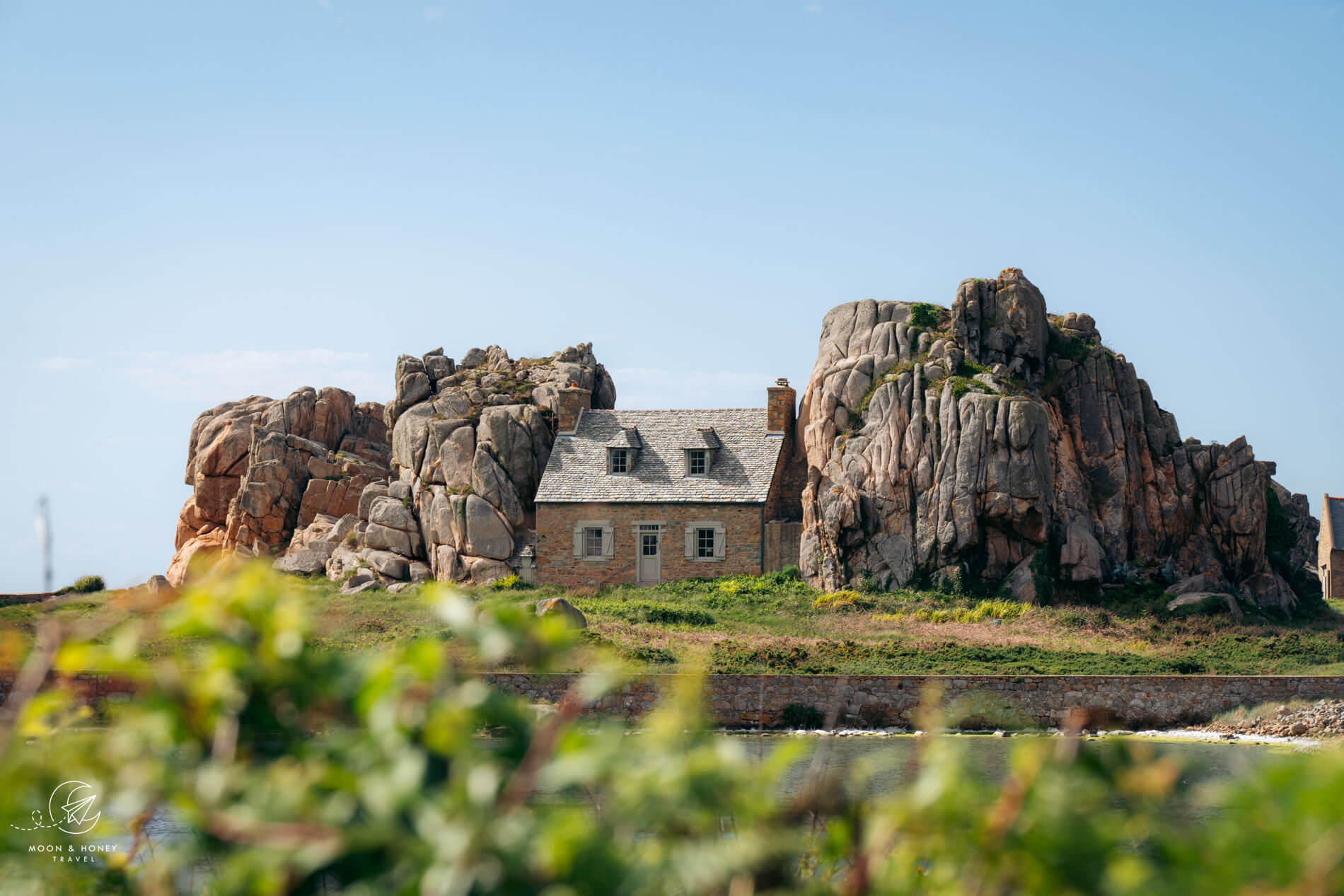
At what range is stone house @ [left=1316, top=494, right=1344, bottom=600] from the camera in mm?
66125

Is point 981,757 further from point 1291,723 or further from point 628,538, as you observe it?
point 628,538

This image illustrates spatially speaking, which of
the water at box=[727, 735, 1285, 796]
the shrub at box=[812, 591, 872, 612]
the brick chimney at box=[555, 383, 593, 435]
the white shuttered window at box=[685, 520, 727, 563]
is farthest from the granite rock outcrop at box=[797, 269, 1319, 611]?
the water at box=[727, 735, 1285, 796]

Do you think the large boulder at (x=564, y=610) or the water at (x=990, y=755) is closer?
the water at (x=990, y=755)

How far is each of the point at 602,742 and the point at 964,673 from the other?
26441 millimetres

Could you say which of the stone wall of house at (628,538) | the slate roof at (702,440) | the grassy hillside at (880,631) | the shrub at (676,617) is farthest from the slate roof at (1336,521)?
the shrub at (676,617)

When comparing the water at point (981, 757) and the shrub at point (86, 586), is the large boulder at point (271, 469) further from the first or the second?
the water at point (981, 757)

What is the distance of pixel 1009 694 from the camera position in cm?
2705

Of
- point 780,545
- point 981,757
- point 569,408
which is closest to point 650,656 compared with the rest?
point 981,757

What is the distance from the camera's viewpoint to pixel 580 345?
49.7 meters

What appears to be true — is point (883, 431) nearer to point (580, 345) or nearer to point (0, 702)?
point (580, 345)

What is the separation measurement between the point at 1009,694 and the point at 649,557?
17.4 m

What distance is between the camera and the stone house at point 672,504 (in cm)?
4147

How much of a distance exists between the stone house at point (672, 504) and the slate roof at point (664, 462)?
1.8 inches

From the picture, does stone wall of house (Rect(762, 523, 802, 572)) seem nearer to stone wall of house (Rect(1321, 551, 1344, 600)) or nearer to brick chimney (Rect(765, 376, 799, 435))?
brick chimney (Rect(765, 376, 799, 435))
